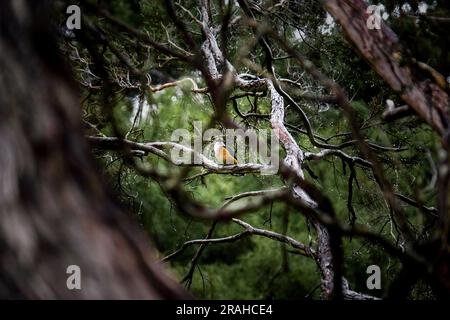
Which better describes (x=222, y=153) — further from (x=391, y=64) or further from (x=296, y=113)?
(x=391, y=64)

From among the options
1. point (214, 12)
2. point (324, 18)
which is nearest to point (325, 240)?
point (324, 18)

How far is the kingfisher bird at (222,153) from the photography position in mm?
4879

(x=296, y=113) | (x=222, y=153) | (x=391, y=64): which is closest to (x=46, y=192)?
(x=391, y=64)

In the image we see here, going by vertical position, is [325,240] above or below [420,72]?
below

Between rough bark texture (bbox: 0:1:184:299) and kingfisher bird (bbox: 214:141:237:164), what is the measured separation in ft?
13.4

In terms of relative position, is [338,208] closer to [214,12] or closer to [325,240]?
[214,12]

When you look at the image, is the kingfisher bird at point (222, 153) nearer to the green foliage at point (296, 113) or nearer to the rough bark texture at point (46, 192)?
the green foliage at point (296, 113)

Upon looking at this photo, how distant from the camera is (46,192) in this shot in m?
0.69

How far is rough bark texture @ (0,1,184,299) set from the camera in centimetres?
68

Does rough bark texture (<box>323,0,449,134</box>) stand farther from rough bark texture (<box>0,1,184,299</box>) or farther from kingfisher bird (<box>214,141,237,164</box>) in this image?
kingfisher bird (<box>214,141,237,164</box>)

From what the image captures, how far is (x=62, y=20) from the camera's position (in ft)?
9.95

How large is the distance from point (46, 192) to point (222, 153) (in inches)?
171

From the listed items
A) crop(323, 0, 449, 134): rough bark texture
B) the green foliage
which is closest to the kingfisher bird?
the green foliage
